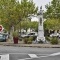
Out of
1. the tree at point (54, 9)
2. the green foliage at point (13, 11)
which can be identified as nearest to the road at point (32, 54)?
the green foliage at point (13, 11)

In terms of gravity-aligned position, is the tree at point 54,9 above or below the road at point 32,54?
above

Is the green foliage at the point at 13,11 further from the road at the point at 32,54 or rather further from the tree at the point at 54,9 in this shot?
the road at the point at 32,54

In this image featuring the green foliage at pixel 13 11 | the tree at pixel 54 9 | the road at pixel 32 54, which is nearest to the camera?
the road at pixel 32 54

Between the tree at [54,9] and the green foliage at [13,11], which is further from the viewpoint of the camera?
the tree at [54,9]

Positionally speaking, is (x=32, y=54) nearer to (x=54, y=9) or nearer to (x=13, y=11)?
(x=13, y=11)

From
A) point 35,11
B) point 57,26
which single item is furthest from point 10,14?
point 57,26

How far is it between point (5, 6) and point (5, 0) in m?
1.35

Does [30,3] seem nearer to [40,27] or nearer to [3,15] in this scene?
[3,15]

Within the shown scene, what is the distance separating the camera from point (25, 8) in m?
45.3

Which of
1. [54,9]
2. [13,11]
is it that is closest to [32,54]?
[13,11]

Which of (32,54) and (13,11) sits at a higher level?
(13,11)

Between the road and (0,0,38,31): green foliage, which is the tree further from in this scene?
the road

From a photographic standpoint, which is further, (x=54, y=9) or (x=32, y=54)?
(x=54, y=9)

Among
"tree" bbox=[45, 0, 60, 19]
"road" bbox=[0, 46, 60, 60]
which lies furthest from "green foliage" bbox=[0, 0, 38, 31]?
"road" bbox=[0, 46, 60, 60]
